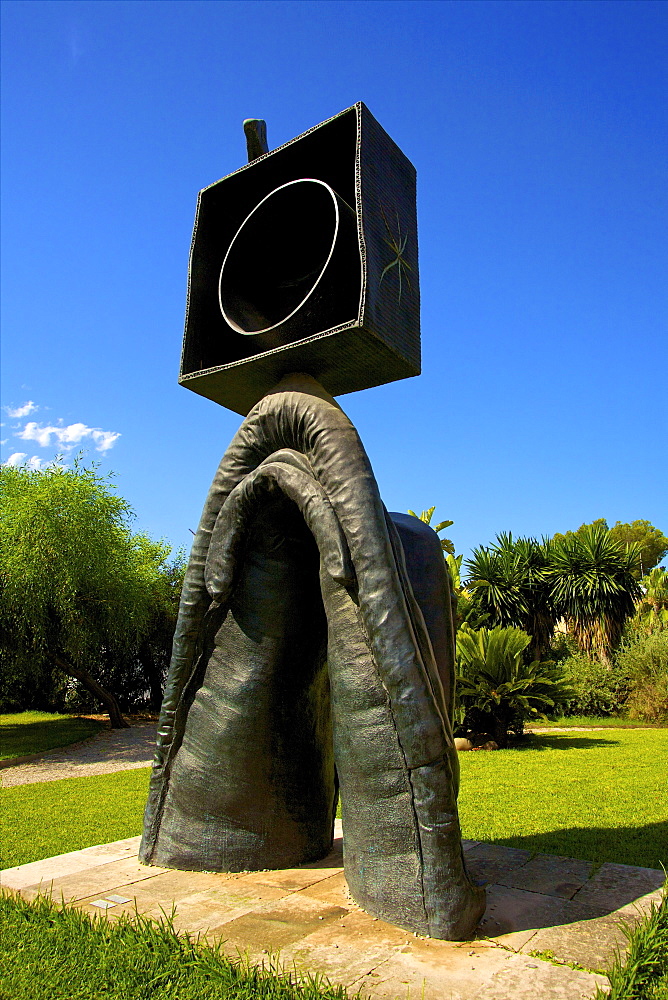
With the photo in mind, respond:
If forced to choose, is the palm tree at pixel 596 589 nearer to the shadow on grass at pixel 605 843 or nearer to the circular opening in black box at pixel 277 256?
the shadow on grass at pixel 605 843

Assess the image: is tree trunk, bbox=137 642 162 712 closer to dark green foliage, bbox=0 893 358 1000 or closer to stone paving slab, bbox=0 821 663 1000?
stone paving slab, bbox=0 821 663 1000

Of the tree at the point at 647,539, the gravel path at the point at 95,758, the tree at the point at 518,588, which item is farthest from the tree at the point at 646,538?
the gravel path at the point at 95,758

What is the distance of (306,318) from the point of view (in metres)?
4.20

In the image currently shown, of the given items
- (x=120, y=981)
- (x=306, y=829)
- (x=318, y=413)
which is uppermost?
(x=318, y=413)

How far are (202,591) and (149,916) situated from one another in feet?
5.46

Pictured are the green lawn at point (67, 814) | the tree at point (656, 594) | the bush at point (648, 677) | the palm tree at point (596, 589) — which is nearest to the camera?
the green lawn at point (67, 814)

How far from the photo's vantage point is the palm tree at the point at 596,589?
742 inches

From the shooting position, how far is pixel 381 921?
3.19 m

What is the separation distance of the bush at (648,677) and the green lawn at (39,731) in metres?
11.6

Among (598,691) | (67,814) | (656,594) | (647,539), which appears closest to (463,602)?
(598,691)

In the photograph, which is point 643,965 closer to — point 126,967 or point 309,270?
point 126,967

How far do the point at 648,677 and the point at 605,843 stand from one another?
11.5 m

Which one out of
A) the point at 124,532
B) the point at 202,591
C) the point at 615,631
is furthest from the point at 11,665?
the point at 615,631

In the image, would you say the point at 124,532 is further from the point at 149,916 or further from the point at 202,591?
the point at 149,916
